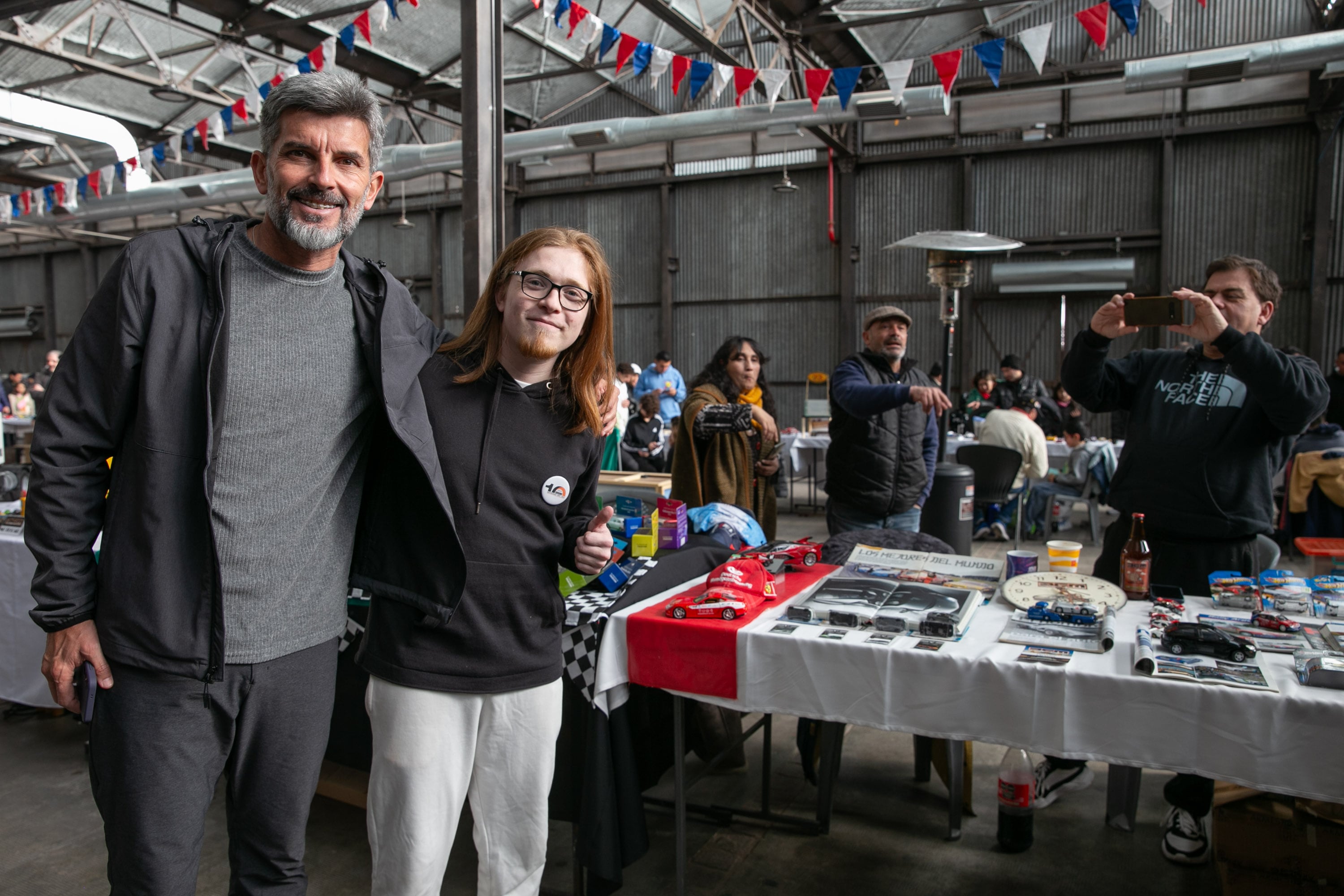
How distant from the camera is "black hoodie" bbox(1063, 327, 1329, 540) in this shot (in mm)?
2281

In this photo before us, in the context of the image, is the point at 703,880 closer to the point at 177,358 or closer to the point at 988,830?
the point at 988,830

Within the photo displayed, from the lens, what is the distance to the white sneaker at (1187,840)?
2482 mm

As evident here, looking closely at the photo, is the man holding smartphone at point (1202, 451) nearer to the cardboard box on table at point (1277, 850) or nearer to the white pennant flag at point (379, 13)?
the cardboard box on table at point (1277, 850)

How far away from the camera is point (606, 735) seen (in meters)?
2.20

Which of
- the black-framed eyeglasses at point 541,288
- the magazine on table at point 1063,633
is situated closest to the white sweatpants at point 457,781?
the black-framed eyeglasses at point 541,288

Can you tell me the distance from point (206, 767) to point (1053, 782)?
8.40 ft

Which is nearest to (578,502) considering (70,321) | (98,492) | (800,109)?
(98,492)

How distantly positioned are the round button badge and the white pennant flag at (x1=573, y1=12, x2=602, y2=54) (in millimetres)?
5284

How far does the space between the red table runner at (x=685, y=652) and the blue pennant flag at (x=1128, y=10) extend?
461 cm

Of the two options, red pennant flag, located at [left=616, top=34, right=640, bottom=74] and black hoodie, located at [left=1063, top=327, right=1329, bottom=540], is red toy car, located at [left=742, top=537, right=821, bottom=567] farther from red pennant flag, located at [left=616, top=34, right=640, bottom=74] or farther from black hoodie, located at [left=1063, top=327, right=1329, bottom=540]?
red pennant flag, located at [left=616, top=34, right=640, bottom=74]

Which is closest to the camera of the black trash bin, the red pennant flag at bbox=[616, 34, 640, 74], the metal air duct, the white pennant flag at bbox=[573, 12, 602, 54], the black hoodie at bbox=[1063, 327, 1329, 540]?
the black hoodie at bbox=[1063, 327, 1329, 540]

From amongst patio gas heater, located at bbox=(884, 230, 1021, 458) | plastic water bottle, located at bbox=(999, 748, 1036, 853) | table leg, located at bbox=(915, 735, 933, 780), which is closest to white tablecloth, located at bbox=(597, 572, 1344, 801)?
plastic water bottle, located at bbox=(999, 748, 1036, 853)

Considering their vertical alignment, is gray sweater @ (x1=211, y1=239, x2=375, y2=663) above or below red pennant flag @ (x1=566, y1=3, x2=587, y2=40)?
below

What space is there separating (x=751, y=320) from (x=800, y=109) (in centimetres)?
495
